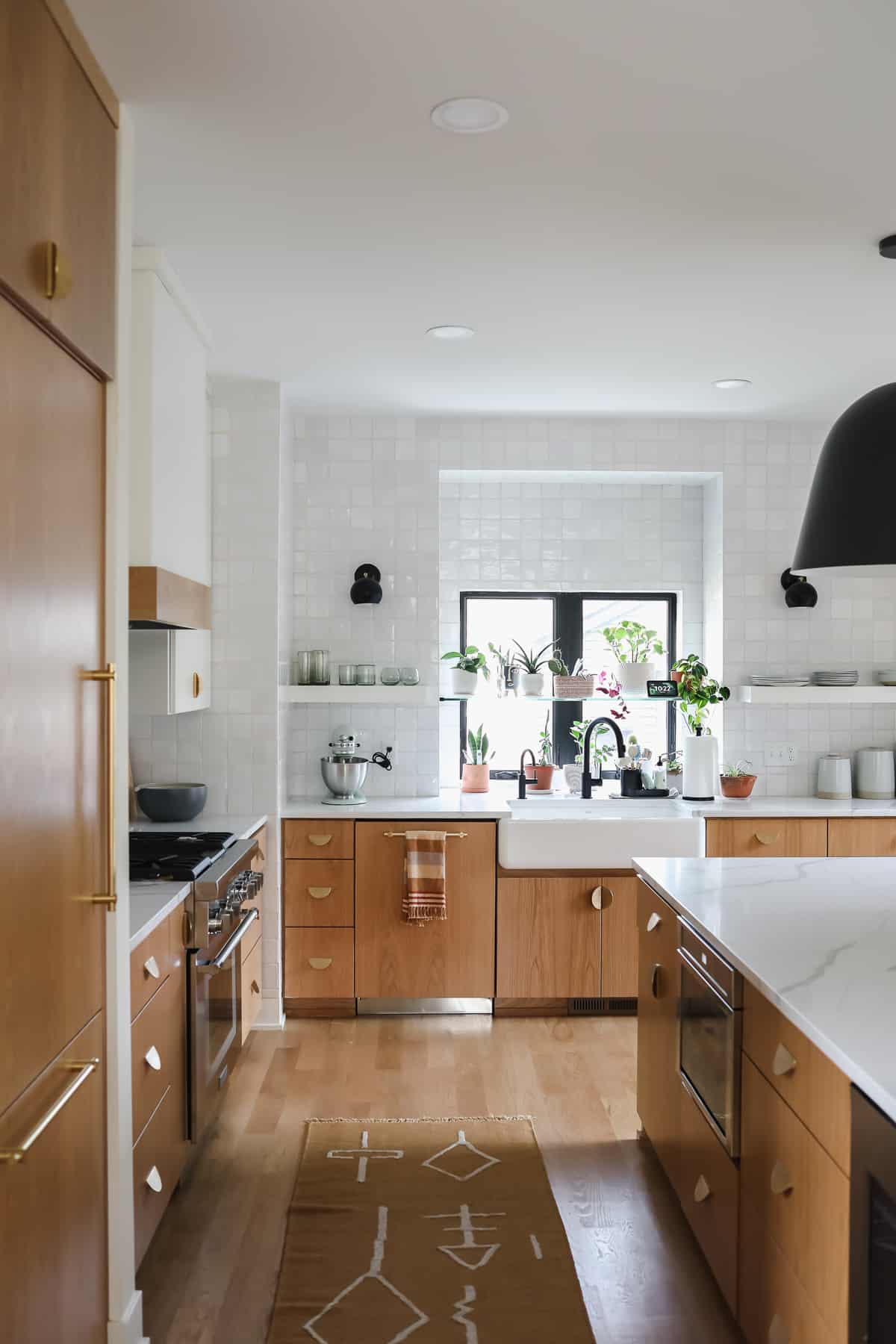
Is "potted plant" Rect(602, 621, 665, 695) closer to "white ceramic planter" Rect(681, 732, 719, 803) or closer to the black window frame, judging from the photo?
the black window frame

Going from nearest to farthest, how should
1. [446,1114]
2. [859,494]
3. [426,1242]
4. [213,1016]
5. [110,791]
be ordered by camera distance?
[859,494] → [110,791] → [426,1242] → [213,1016] → [446,1114]

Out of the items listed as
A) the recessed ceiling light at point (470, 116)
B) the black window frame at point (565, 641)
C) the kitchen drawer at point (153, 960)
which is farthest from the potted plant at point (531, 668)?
the recessed ceiling light at point (470, 116)

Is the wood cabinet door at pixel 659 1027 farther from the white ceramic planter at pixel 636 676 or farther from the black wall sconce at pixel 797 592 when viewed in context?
the black wall sconce at pixel 797 592

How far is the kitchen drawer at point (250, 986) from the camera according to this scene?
3664mm

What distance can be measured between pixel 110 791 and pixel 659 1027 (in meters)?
1.68

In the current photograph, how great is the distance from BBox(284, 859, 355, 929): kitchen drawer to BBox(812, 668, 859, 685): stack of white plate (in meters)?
2.30

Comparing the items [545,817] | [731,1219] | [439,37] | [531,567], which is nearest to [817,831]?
[545,817]

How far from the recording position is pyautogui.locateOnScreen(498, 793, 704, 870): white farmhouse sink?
4.45 metres

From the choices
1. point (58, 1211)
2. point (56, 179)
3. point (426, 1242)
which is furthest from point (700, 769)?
point (56, 179)

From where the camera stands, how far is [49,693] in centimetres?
176

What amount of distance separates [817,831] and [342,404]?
9.03 ft

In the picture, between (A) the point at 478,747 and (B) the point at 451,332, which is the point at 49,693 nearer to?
(B) the point at 451,332

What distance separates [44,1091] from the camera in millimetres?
1720

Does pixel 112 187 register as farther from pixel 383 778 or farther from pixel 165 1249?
pixel 383 778
